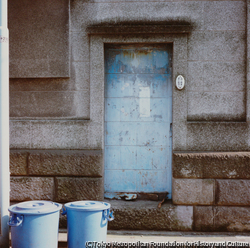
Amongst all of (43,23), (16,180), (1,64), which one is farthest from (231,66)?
(16,180)

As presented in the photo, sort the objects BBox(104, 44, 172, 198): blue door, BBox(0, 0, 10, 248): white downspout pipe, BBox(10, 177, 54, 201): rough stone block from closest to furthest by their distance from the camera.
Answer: BBox(0, 0, 10, 248): white downspout pipe → BBox(10, 177, 54, 201): rough stone block → BBox(104, 44, 172, 198): blue door

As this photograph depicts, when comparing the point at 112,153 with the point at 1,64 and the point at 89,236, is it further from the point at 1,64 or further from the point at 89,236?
the point at 1,64

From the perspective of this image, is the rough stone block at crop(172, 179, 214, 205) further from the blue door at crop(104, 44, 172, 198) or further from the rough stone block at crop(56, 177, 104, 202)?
the rough stone block at crop(56, 177, 104, 202)

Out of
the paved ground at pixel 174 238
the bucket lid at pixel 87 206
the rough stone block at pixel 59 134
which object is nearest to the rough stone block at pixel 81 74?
the rough stone block at pixel 59 134

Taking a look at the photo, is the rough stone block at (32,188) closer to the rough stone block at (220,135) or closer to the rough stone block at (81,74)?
the rough stone block at (81,74)

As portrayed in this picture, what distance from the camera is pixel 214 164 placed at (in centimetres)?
480

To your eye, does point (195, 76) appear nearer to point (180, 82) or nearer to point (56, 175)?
point (180, 82)

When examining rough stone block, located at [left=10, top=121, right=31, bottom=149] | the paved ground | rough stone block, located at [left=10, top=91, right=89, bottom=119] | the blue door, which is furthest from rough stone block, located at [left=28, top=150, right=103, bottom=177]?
Answer: the paved ground

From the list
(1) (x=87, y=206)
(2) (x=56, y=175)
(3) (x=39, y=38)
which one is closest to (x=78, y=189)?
(2) (x=56, y=175)

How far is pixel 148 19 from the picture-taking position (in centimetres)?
494

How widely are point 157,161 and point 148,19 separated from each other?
8.23 ft

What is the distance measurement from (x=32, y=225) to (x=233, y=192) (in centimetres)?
323

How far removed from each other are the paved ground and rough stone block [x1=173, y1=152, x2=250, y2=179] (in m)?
0.95

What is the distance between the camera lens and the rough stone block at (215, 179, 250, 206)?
479 centimetres
